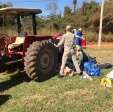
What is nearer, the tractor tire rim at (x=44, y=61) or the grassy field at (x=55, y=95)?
the grassy field at (x=55, y=95)

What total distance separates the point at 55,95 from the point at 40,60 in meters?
2.53

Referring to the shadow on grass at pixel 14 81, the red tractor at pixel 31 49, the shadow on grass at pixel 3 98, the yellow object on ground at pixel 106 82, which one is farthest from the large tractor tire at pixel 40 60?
the yellow object on ground at pixel 106 82

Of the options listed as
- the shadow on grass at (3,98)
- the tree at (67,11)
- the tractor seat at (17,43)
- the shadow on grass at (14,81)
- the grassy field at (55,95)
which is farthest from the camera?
the tree at (67,11)

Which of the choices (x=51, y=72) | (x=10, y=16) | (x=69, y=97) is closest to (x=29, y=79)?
(x=51, y=72)

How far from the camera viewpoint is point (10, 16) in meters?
13.7

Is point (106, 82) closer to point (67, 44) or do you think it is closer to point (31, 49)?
point (67, 44)

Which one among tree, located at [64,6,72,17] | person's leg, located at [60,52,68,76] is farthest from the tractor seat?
tree, located at [64,6,72,17]

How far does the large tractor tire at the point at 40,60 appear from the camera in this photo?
12.8 metres

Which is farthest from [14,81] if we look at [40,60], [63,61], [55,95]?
[55,95]

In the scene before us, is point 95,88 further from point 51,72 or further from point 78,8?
point 78,8

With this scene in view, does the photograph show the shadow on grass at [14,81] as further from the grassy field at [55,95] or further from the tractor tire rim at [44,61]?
the tractor tire rim at [44,61]

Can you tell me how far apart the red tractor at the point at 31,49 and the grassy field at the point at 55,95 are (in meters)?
0.43

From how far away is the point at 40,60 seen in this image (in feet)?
43.6

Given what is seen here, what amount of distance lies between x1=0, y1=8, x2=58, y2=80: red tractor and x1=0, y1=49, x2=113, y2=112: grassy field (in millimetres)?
433
